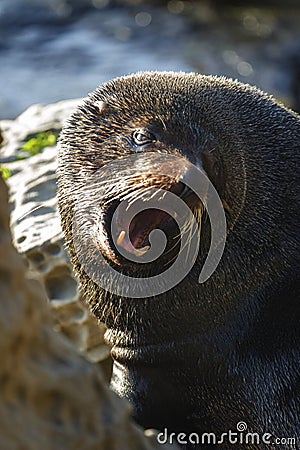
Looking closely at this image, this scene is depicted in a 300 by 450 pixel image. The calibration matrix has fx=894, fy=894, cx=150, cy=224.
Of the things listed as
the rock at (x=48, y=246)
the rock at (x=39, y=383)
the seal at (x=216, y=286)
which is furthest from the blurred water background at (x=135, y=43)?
the rock at (x=39, y=383)

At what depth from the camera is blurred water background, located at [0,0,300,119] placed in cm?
1085

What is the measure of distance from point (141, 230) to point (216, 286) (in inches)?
17.3

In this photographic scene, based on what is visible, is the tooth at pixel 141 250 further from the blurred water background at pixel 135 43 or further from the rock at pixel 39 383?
the blurred water background at pixel 135 43

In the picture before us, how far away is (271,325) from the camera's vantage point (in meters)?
3.58

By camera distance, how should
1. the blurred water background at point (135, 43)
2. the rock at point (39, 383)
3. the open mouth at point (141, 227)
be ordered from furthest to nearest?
the blurred water background at point (135, 43)
the open mouth at point (141, 227)
the rock at point (39, 383)

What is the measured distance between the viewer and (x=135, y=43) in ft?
40.9

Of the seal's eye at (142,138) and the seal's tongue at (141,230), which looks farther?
the seal's eye at (142,138)

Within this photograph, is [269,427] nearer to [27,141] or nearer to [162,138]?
[162,138]

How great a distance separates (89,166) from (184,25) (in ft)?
32.8

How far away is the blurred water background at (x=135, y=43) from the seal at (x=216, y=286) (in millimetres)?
6243

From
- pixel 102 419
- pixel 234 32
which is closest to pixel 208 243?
pixel 102 419

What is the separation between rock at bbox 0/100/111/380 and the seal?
0.73m

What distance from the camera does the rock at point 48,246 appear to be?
4535mm

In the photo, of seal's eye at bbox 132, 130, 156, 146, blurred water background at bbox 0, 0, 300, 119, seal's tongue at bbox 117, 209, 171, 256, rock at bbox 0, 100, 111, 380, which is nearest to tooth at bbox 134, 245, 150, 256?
seal's tongue at bbox 117, 209, 171, 256
